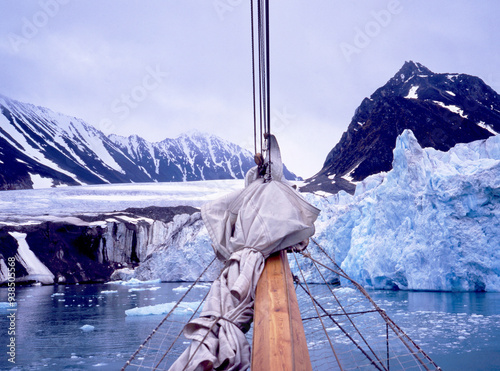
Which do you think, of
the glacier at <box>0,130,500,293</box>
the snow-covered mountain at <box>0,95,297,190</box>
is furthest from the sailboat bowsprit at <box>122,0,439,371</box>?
the snow-covered mountain at <box>0,95,297,190</box>

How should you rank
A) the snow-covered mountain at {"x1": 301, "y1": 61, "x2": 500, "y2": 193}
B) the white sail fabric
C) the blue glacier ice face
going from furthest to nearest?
the snow-covered mountain at {"x1": 301, "y1": 61, "x2": 500, "y2": 193}, the blue glacier ice face, the white sail fabric

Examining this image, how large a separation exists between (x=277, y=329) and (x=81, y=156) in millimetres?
90420

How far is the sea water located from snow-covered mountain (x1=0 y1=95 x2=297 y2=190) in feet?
149

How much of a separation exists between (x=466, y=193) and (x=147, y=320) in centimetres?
1010

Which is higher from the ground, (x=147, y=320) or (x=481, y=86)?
(x=481, y=86)

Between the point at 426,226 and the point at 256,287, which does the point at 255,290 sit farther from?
the point at 426,226

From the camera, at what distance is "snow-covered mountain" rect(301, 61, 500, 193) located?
51.0 metres

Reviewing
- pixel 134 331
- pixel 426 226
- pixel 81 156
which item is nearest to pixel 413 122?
pixel 426 226

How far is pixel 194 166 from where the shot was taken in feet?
414

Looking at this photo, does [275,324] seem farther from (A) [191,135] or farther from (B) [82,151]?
(A) [191,135]

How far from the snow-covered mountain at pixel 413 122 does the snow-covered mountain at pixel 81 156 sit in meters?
40.1

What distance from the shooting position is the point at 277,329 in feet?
4.55

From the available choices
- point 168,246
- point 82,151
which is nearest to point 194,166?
point 82,151

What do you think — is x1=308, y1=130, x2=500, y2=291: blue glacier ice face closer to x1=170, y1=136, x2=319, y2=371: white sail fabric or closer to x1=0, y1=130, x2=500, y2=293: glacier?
x1=0, y1=130, x2=500, y2=293: glacier
